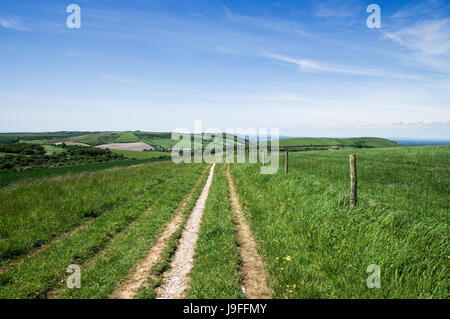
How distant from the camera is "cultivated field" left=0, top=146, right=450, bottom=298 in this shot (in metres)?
4.04

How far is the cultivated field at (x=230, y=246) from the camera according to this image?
13.3 ft

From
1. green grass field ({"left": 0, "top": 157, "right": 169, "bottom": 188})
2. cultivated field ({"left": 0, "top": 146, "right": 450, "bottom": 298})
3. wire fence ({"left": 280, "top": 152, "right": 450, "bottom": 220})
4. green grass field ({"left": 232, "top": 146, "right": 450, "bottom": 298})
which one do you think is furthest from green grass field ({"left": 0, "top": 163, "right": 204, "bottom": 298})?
green grass field ({"left": 0, "top": 157, "right": 169, "bottom": 188})

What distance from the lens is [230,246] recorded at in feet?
18.5

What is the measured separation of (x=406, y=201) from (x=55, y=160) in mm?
72660

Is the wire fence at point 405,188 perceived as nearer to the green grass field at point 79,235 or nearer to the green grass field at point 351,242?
the green grass field at point 351,242

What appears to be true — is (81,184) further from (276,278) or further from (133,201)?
(276,278)

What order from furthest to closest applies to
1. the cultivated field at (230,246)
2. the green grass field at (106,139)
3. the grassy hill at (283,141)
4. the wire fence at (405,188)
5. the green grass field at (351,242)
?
1. the green grass field at (106,139)
2. the grassy hill at (283,141)
3. the wire fence at (405,188)
4. the cultivated field at (230,246)
5. the green grass field at (351,242)

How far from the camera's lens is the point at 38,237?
6.34 metres

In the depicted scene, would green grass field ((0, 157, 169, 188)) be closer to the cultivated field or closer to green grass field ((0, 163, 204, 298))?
green grass field ((0, 163, 204, 298))

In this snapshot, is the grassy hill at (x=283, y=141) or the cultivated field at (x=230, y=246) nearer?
the cultivated field at (x=230, y=246)

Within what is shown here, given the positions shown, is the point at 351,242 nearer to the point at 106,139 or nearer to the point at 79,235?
the point at 79,235

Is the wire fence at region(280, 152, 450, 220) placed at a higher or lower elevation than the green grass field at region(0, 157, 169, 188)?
higher

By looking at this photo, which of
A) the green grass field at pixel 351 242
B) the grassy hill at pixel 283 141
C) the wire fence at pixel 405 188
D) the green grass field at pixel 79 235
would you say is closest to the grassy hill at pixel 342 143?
the grassy hill at pixel 283 141
